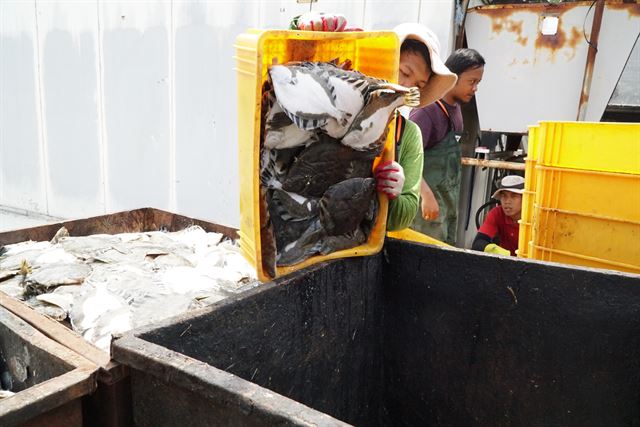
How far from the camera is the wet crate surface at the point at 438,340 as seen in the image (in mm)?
1510

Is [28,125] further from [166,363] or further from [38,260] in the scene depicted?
[166,363]

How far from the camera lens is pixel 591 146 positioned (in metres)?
2.13

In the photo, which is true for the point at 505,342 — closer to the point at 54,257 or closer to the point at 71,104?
the point at 54,257

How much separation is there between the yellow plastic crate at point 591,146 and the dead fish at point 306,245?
44.0 inches

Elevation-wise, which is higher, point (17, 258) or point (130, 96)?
point (130, 96)

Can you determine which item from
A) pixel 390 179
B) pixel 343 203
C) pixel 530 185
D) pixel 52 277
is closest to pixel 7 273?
pixel 52 277

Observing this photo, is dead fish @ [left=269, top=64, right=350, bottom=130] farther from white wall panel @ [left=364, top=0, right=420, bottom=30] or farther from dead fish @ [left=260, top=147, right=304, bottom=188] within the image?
white wall panel @ [left=364, top=0, right=420, bottom=30]

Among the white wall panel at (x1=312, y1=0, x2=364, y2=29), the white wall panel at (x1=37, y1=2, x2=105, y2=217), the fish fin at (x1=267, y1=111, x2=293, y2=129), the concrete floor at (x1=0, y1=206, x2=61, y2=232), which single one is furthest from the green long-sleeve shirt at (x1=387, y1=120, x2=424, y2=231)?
the concrete floor at (x1=0, y1=206, x2=61, y2=232)

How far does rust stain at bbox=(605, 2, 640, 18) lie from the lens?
3178 millimetres

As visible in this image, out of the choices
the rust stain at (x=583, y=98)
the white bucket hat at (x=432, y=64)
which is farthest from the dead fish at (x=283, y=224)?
the rust stain at (x=583, y=98)

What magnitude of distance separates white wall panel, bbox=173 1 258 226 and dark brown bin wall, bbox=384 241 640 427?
313cm

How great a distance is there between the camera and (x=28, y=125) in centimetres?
652

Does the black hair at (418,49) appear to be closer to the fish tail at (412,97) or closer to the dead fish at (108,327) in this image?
the fish tail at (412,97)

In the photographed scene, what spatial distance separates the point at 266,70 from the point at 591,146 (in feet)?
4.59
